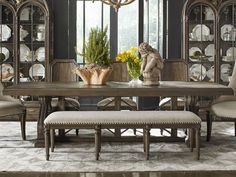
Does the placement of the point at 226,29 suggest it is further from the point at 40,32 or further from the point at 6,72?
the point at 6,72

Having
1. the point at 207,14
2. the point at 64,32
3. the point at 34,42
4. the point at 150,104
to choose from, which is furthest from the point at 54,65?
the point at 207,14

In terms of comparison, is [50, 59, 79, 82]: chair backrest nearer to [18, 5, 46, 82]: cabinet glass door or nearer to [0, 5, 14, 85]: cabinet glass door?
[18, 5, 46, 82]: cabinet glass door

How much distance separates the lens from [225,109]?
5.00 metres

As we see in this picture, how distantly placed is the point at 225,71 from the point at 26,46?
10.4 ft

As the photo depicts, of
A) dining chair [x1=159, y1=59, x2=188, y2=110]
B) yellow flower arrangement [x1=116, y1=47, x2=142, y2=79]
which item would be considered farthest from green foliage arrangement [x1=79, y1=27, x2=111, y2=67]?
dining chair [x1=159, y1=59, x2=188, y2=110]

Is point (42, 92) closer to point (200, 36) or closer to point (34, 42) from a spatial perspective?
point (34, 42)

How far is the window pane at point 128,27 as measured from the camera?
775cm

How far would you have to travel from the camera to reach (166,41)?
7559 millimetres

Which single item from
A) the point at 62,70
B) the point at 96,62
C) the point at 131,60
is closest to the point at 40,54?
the point at 62,70

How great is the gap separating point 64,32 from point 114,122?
374cm

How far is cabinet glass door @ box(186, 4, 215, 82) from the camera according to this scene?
6965mm

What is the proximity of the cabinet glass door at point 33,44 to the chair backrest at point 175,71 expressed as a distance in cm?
199

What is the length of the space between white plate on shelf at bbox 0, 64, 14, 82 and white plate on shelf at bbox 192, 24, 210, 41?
2.93 meters

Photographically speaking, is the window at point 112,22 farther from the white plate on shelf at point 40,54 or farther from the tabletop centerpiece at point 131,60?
the tabletop centerpiece at point 131,60
